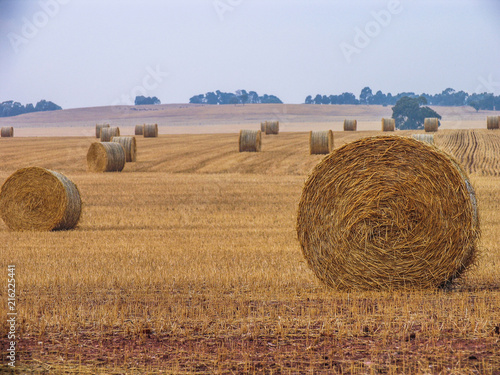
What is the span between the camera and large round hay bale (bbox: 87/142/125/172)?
29578mm

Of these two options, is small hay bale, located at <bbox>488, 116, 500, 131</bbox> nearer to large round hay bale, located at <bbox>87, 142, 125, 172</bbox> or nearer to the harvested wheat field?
large round hay bale, located at <bbox>87, 142, 125, 172</bbox>

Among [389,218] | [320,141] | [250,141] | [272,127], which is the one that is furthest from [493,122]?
[389,218]

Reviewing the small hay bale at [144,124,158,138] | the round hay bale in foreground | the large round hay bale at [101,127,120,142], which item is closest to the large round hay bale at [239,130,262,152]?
the large round hay bale at [101,127,120,142]

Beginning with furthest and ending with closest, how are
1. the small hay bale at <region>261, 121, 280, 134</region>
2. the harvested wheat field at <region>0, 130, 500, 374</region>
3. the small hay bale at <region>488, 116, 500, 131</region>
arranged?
the small hay bale at <region>488, 116, 500, 131</region> → the small hay bale at <region>261, 121, 280, 134</region> → the harvested wheat field at <region>0, 130, 500, 374</region>

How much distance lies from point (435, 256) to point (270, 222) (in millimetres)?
7594

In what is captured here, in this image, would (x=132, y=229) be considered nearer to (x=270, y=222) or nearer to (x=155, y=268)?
(x=270, y=222)

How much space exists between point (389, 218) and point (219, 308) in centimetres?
237

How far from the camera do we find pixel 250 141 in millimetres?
35438

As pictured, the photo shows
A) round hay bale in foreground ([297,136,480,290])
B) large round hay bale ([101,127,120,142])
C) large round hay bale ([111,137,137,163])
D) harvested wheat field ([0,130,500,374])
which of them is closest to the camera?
harvested wheat field ([0,130,500,374])

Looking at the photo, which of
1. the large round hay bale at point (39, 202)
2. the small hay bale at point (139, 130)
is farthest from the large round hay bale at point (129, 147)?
the small hay bale at point (139, 130)

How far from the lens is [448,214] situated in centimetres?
852

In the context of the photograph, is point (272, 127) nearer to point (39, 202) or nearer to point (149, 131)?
point (149, 131)

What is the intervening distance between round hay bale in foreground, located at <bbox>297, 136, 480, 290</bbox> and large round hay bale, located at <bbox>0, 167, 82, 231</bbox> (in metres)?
7.48

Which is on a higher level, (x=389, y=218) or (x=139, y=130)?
(x=139, y=130)
